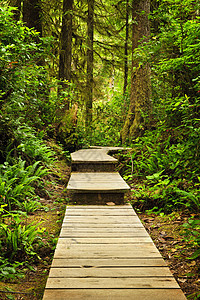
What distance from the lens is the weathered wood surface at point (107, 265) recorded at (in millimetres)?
2168

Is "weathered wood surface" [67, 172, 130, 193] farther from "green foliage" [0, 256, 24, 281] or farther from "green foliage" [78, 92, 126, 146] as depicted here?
"green foliage" [78, 92, 126, 146]

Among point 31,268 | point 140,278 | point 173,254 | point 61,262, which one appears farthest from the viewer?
point 173,254

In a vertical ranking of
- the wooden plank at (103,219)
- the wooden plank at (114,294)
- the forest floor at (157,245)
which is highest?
the wooden plank at (114,294)

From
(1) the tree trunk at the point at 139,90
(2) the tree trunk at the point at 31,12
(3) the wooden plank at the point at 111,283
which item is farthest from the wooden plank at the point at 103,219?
(2) the tree trunk at the point at 31,12

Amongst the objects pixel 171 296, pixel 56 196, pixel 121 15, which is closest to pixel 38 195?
pixel 56 196

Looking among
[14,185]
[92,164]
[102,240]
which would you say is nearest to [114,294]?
[102,240]

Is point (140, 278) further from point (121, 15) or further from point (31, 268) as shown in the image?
point (121, 15)

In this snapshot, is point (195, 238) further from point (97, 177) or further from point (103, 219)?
point (97, 177)

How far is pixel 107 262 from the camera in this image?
2680 mm

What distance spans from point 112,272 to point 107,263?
186mm

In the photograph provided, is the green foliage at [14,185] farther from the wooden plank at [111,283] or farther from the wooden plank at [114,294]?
the wooden plank at [114,294]

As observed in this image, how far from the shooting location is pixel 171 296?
212 cm

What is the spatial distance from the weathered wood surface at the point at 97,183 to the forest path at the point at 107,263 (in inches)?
25.3

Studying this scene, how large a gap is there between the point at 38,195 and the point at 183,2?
512cm
